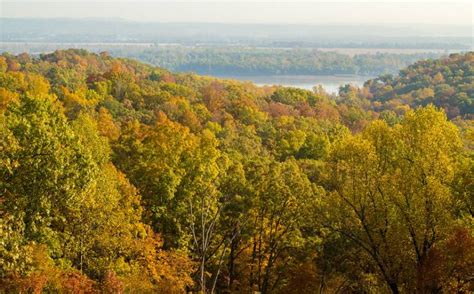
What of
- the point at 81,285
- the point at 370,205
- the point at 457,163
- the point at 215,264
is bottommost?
the point at 215,264

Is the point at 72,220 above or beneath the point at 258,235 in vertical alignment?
above

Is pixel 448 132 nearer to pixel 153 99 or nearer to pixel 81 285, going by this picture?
pixel 81 285

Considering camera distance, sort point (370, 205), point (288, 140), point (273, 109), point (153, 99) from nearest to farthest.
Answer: point (370, 205) < point (288, 140) < point (153, 99) < point (273, 109)

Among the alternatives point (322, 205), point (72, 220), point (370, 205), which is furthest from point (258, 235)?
point (72, 220)

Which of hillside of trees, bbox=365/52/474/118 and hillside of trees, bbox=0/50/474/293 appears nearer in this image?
hillside of trees, bbox=0/50/474/293

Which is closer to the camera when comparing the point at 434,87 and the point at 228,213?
the point at 228,213

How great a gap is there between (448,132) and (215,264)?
12229 millimetres

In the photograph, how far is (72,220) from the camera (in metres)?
20.1

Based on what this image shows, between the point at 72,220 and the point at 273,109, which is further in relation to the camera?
the point at 273,109

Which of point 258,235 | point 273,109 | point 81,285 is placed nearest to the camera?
point 81,285

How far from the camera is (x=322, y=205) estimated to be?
74.6 ft

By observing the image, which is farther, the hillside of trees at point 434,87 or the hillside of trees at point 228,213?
the hillside of trees at point 434,87

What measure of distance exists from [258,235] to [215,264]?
8.03 ft

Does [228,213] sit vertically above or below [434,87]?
above
